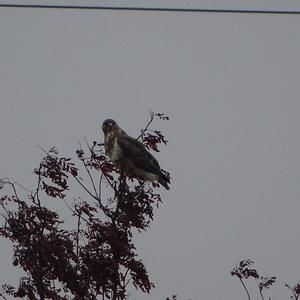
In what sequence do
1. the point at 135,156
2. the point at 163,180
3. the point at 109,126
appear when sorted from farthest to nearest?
the point at 109,126 < the point at 163,180 < the point at 135,156

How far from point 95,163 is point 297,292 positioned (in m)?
2.21

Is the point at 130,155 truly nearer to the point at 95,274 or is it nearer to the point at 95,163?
the point at 95,163

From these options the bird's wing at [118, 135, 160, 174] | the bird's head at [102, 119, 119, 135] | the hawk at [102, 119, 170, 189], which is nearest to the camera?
the hawk at [102, 119, 170, 189]

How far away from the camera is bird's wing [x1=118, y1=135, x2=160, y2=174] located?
584 centimetres

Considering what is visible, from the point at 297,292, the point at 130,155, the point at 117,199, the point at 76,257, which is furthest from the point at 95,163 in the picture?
the point at 297,292

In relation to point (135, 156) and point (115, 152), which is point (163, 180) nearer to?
point (135, 156)

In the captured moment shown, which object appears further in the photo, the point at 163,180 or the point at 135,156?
the point at 163,180

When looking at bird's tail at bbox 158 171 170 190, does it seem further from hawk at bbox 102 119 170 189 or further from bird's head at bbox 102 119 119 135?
bird's head at bbox 102 119 119 135

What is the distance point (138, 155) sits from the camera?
5.93 metres

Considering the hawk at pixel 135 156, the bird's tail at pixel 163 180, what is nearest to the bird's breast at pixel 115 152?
the hawk at pixel 135 156

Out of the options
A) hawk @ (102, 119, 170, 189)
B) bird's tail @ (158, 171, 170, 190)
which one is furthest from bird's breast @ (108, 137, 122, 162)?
bird's tail @ (158, 171, 170, 190)

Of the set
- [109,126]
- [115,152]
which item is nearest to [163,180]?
[115,152]

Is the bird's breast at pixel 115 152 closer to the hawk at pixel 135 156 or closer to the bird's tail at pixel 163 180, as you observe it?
the hawk at pixel 135 156

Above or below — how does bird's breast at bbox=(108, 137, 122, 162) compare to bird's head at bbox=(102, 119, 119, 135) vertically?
below
